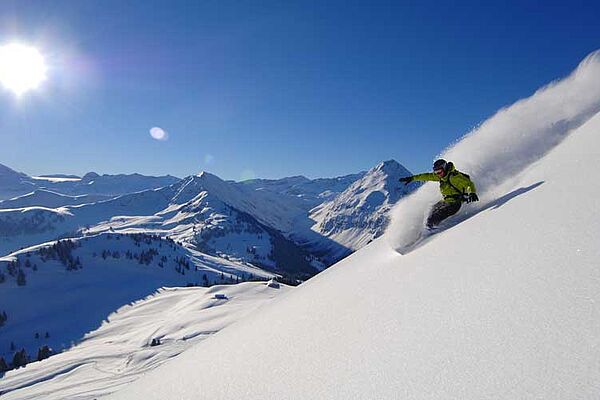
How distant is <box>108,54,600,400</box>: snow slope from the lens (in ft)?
8.52

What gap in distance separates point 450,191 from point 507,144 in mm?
2635

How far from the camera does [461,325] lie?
343 cm

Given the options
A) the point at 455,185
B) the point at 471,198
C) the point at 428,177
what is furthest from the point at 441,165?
the point at 471,198

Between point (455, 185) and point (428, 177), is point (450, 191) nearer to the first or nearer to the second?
point (455, 185)

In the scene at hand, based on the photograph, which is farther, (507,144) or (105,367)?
(105,367)

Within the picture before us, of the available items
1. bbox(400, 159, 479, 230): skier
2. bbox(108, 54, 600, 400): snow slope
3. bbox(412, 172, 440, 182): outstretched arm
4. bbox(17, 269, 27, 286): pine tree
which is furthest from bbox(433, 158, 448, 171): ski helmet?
bbox(17, 269, 27, 286): pine tree

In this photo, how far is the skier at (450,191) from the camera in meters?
9.23

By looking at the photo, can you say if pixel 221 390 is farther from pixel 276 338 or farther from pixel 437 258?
pixel 437 258

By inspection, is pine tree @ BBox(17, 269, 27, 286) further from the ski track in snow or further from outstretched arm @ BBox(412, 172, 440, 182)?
outstretched arm @ BBox(412, 172, 440, 182)

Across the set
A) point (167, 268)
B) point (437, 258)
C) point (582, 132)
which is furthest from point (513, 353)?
point (167, 268)

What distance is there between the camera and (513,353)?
2705mm

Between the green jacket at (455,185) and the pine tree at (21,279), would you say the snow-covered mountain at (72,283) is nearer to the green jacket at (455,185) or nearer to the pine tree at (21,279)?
the pine tree at (21,279)

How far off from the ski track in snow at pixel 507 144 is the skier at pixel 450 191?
10.5 inches

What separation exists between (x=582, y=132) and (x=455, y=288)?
24.3 feet
